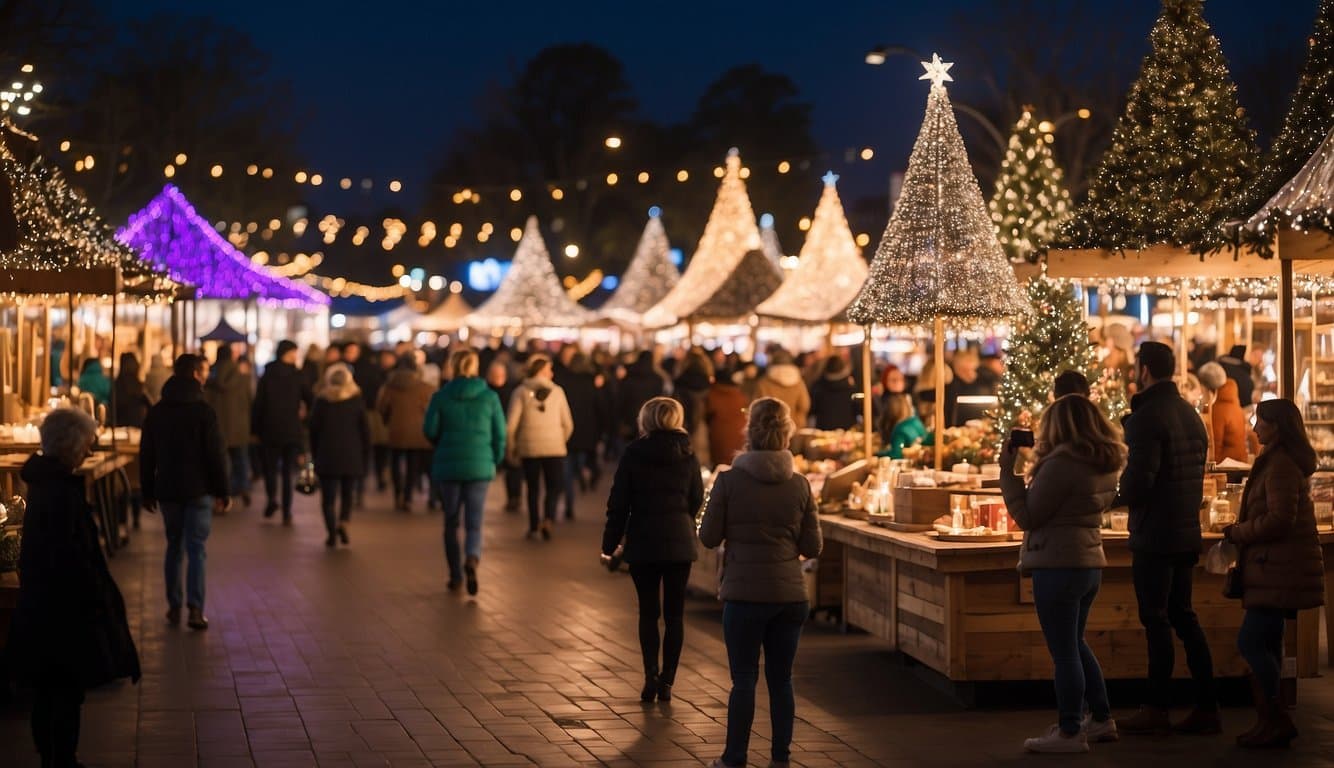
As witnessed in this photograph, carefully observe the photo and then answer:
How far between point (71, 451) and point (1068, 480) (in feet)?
13.7

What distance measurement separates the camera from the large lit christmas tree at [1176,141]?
47.1 ft

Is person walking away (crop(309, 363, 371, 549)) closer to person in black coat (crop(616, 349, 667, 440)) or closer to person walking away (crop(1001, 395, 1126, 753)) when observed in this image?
person in black coat (crop(616, 349, 667, 440))

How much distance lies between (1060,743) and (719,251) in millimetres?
28475

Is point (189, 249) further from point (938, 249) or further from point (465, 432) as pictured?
point (938, 249)

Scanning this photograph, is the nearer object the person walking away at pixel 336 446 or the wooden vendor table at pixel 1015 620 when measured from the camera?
the wooden vendor table at pixel 1015 620

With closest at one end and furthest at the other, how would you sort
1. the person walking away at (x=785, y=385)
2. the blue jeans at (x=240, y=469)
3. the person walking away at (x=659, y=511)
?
the person walking away at (x=659, y=511) → the person walking away at (x=785, y=385) → the blue jeans at (x=240, y=469)

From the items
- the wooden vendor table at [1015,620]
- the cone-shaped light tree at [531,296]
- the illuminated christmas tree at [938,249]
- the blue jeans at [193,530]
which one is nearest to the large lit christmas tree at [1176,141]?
the illuminated christmas tree at [938,249]

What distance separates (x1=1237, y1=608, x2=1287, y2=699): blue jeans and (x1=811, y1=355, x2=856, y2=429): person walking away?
13312mm

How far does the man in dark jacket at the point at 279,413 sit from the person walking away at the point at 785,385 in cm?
519

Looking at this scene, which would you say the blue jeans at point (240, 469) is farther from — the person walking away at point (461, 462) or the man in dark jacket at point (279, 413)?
the person walking away at point (461, 462)

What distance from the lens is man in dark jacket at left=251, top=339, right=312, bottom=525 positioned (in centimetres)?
2266

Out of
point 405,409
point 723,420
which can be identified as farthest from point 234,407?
point 723,420

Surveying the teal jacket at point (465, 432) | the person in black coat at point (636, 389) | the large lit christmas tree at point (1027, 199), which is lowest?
the teal jacket at point (465, 432)

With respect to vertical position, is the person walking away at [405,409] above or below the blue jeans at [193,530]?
above
